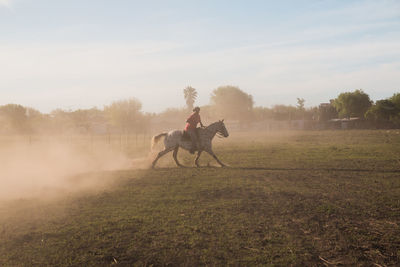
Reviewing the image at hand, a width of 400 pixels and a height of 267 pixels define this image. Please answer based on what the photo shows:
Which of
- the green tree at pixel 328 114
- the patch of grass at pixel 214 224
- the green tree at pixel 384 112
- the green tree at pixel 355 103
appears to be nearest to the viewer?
the patch of grass at pixel 214 224

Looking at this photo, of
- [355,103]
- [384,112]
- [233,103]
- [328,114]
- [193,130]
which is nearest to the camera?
[193,130]

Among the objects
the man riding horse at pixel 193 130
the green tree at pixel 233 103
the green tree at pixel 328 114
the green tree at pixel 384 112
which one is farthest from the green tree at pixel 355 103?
the man riding horse at pixel 193 130

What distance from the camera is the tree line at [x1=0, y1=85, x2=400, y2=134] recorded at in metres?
58.5

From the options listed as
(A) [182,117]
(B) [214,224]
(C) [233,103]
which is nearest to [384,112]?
(C) [233,103]

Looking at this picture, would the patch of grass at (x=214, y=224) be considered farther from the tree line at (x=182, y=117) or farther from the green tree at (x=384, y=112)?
the green tree at (x=384, y=112)

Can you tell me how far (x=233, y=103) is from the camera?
296ft

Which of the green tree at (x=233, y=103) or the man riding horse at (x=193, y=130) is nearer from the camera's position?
the man riding horse at (x=193, y=130)

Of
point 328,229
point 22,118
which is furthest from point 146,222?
point 22,118

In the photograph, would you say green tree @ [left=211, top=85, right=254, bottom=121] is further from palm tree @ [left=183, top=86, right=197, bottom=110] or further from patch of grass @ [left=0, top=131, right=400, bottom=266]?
patch of grass @ [left=0, top=131, right=400, bottom=266]

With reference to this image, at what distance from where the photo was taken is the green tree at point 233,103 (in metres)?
90.1

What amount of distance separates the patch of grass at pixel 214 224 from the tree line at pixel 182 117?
32628 millimetres

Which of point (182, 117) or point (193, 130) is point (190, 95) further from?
point (193, 130)

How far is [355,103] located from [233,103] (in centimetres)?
3413

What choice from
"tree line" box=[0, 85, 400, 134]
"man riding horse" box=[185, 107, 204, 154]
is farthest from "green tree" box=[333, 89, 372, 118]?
"man riding horse" box=[185, 107, 204, 154]
